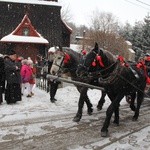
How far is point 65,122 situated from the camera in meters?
9.38

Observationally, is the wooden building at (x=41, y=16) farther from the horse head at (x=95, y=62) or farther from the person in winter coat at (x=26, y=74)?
the horse head at (x=95, y=62)

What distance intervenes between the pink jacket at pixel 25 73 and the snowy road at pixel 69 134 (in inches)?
124

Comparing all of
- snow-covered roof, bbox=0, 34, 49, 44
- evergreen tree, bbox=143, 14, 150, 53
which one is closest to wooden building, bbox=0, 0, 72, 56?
snow-covered roof, bbox=0, 34, 49, 44

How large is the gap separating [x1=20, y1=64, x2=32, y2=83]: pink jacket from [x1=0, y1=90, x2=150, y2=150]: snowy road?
10.3 ft

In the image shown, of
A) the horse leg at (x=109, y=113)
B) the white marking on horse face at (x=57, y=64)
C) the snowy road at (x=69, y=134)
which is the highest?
the white marking on horse face at (x=57, y=64)

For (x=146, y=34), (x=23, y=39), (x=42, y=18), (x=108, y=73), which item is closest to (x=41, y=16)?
(x=42, y=18)

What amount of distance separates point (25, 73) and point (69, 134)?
5612 millimetres

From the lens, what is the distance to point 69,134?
26.7ft

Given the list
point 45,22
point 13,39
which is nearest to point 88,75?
point 13,39

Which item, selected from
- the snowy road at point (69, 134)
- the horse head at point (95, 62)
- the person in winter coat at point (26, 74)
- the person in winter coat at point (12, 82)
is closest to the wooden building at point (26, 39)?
the person in winter coat at point (26, 74)

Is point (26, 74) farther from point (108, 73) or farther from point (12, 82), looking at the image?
point (108, 73)

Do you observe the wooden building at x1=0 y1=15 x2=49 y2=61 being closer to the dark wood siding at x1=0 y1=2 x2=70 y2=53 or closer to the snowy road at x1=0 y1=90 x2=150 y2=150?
the dark wood siding at x1=0 y1=2 x2=70 y2=53

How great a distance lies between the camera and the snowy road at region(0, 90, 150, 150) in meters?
7.20

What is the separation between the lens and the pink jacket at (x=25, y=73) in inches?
520
